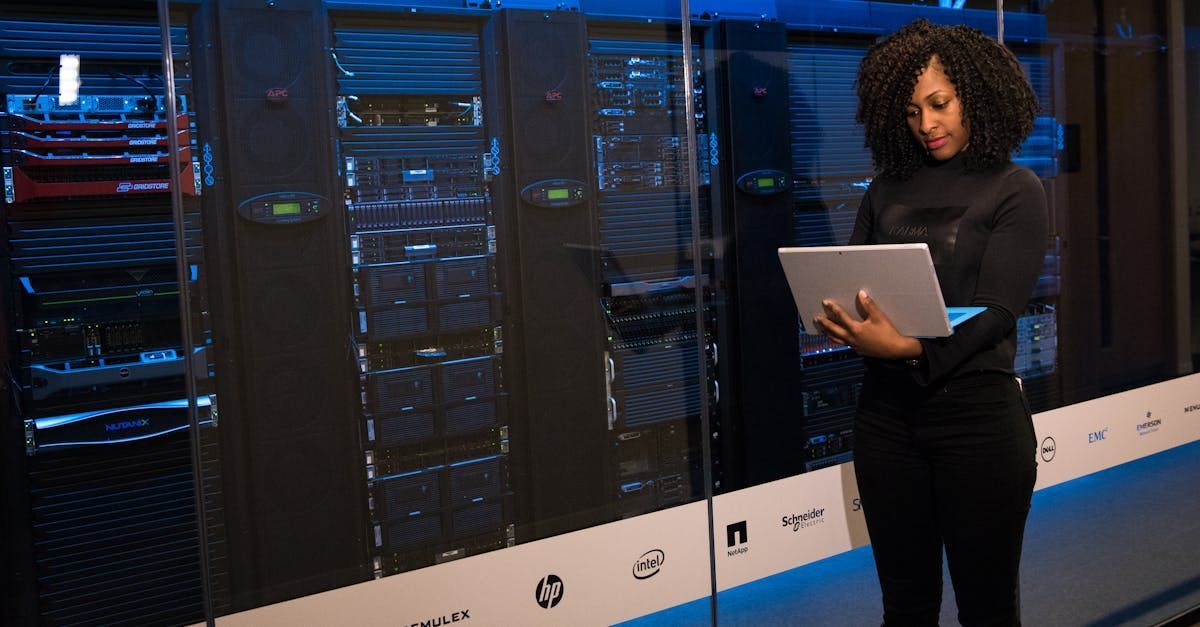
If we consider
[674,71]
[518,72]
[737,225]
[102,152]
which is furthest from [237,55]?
[737,225]

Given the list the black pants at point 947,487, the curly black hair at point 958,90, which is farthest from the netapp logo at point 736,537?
the curly black hair at point 958,90

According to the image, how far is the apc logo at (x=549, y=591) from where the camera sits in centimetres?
204

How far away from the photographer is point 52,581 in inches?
70.8

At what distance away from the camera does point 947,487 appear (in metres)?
1.65

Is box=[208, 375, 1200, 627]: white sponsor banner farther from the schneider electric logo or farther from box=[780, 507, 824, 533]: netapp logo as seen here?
the schneider electric logo

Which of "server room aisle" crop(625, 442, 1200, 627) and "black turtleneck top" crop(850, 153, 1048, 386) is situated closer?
"black turtleneck top" crop(850, 153, 1048, 386)

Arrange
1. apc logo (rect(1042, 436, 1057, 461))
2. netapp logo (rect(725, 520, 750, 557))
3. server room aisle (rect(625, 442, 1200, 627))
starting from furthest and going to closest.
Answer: apc logo (rect(1042, 436, 1057, 461)) < server room aisle (rect(625, 442, 1200, 627)) < netapp logo (rect(725, 520, 750, 557))

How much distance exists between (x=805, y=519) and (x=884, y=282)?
3.61 feet

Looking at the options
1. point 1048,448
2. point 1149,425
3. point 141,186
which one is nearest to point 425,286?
point 141,186

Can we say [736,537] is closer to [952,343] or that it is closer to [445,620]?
[445,620]

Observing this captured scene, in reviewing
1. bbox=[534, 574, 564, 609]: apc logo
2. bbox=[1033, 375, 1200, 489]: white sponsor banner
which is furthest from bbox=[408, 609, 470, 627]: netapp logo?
bbox=[1033, 375, 1200, 489]: white sponsor banner

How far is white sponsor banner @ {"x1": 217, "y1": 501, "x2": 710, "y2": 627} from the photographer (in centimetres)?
184

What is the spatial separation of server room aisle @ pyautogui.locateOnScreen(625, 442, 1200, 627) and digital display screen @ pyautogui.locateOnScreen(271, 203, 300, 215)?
1311 millimetres

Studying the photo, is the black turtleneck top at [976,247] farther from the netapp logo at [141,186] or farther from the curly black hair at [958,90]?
the netapp logo at [141,186]
